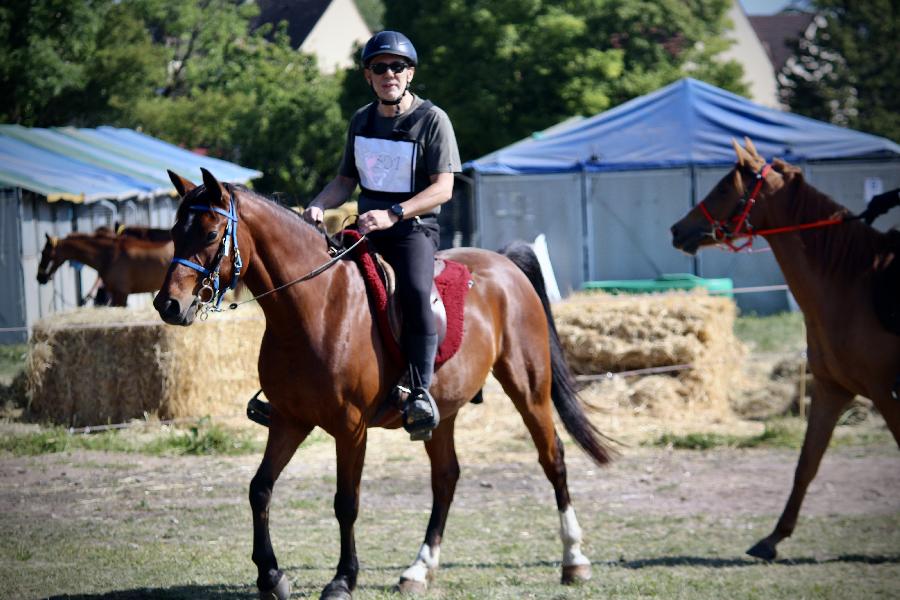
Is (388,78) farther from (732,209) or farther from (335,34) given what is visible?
(335,34)

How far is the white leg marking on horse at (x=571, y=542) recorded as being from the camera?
6.40 meters

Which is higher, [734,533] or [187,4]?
[187,4]

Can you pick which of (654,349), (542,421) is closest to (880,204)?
(542,421)

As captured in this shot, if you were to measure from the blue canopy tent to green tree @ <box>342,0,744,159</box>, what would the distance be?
24.8 ft

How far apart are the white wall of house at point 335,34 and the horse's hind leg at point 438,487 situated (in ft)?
128

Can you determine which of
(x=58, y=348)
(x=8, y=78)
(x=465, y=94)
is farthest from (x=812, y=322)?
(x=465, y=94)

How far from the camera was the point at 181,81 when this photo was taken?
35.4 meters

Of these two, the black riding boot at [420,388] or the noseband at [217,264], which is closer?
the noseband at [217,264]

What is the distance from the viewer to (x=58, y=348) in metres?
11.4

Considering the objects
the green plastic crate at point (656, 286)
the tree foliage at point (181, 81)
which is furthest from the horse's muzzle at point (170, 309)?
the tree foliage at point (181, 81)

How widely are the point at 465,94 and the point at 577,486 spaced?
22472 millimetres

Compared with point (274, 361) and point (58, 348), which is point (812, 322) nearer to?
point (274, 361)

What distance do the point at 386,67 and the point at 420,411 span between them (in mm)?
1834

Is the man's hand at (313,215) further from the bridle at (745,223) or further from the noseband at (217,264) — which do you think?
the bridle at (745,223)
